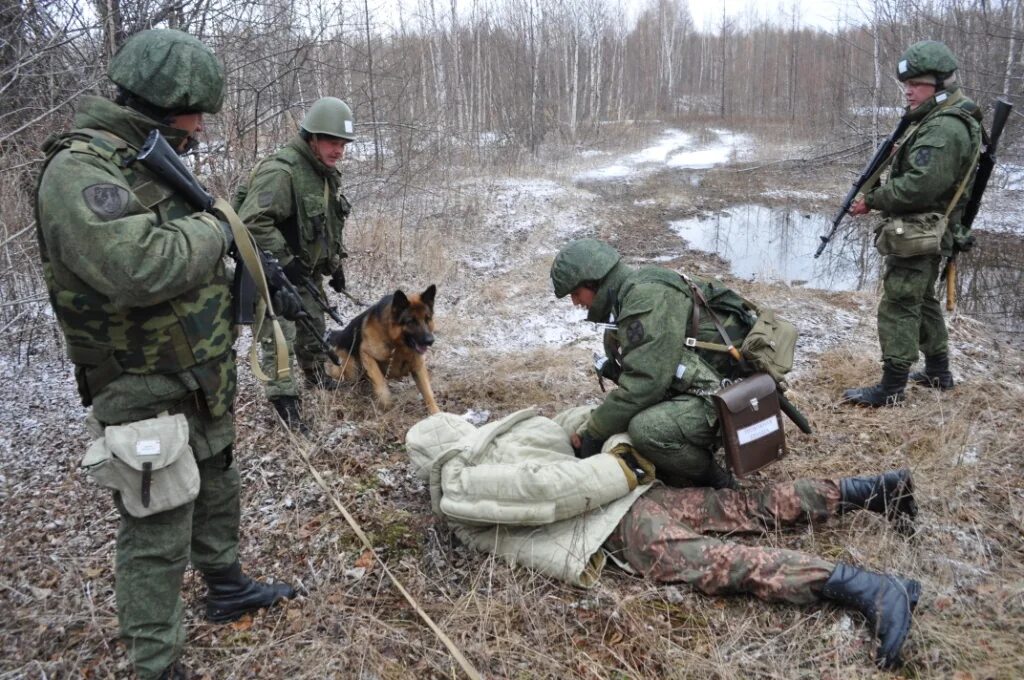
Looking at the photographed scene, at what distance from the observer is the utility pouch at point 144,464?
2.09 meters

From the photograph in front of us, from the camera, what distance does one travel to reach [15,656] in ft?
8.30

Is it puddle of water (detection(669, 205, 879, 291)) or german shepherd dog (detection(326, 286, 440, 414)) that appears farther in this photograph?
puddle of water (detection(669, 205, 879, 291))

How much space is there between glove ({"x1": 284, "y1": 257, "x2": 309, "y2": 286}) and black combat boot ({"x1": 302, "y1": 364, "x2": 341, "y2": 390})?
0.82 metres

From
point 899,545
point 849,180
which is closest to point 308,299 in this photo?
point 899,545

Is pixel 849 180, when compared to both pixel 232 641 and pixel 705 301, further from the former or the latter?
pixel 232 641

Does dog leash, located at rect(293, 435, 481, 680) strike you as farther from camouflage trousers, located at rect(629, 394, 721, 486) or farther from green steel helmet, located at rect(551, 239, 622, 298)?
green steel helmet, located at rect(551, 239, 622, 298)

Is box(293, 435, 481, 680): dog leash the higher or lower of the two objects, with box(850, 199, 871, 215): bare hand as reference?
lower

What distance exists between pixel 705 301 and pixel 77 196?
2.75 m

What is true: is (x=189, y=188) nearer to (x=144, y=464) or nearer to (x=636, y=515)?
(x=144, y=464)

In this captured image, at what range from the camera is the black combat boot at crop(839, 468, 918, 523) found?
3.07m

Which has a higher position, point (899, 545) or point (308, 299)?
point (308, 299)

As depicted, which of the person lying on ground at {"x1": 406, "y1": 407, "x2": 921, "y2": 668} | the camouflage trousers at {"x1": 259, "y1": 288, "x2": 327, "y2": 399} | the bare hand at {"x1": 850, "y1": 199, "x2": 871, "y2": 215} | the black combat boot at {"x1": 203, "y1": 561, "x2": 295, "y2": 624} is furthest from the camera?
the bare hand at {"x1": 850, "y1": 199, "x2": 871, "y2": 215}

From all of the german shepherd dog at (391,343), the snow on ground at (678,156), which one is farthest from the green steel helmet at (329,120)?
the snow on ground at (678,156)

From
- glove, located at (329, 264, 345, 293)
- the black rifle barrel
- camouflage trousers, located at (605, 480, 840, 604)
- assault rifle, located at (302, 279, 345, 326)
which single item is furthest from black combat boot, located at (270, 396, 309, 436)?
the black rifle barrel
